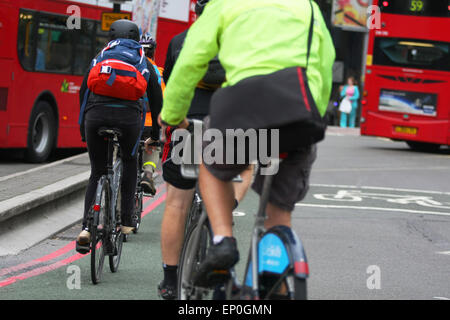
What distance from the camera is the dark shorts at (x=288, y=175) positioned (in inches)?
158

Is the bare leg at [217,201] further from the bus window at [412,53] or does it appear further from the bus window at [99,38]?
the bus window at [412,53]

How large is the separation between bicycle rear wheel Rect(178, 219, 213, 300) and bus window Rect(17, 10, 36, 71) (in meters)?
10.7

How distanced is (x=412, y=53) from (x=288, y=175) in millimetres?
18786

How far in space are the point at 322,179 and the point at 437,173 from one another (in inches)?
116

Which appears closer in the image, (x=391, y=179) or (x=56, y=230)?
(x=56, y=230)

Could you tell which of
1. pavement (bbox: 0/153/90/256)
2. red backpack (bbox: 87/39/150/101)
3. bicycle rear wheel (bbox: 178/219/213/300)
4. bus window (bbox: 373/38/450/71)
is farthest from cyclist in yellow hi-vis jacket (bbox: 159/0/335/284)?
bus window (bbox: 373/38/450/71)

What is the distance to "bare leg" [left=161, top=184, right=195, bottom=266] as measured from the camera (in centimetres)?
494

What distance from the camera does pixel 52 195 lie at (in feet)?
29.1

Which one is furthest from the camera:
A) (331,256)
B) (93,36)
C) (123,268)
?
(93,36)

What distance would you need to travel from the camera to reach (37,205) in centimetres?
836

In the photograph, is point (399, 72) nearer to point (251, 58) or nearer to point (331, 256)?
point (331, 256)

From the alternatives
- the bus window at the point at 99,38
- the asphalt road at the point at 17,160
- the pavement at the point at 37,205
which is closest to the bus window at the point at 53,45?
the bus window at the point at 99,38

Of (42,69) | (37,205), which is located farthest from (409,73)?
(37,205)
